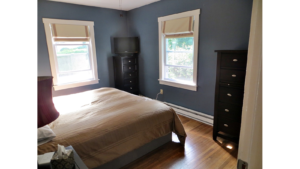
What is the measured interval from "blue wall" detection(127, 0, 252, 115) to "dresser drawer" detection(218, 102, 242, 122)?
1.88 feet

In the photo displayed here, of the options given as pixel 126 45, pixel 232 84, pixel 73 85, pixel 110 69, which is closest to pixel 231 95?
pixel 232 84

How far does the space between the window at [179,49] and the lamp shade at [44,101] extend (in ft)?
8.96

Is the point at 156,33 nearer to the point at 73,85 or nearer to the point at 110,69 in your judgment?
the point at 110,69

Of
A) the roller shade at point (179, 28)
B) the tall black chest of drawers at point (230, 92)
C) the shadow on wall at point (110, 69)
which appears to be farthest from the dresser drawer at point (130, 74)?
the tall black chest of drawers at point (230, 92)

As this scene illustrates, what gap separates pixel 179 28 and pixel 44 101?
295 cm

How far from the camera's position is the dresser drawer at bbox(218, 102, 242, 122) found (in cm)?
232

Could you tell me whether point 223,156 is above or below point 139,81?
below

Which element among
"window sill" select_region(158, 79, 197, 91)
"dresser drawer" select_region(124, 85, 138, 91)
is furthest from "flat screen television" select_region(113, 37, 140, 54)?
"window sill" select_region(158, 79, 197, 91)

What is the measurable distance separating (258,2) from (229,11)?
2264 millimetres

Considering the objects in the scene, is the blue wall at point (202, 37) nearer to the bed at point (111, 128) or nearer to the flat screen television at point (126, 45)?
the flat screen television at point (126, 45)

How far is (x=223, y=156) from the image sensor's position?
2271 millimetres
